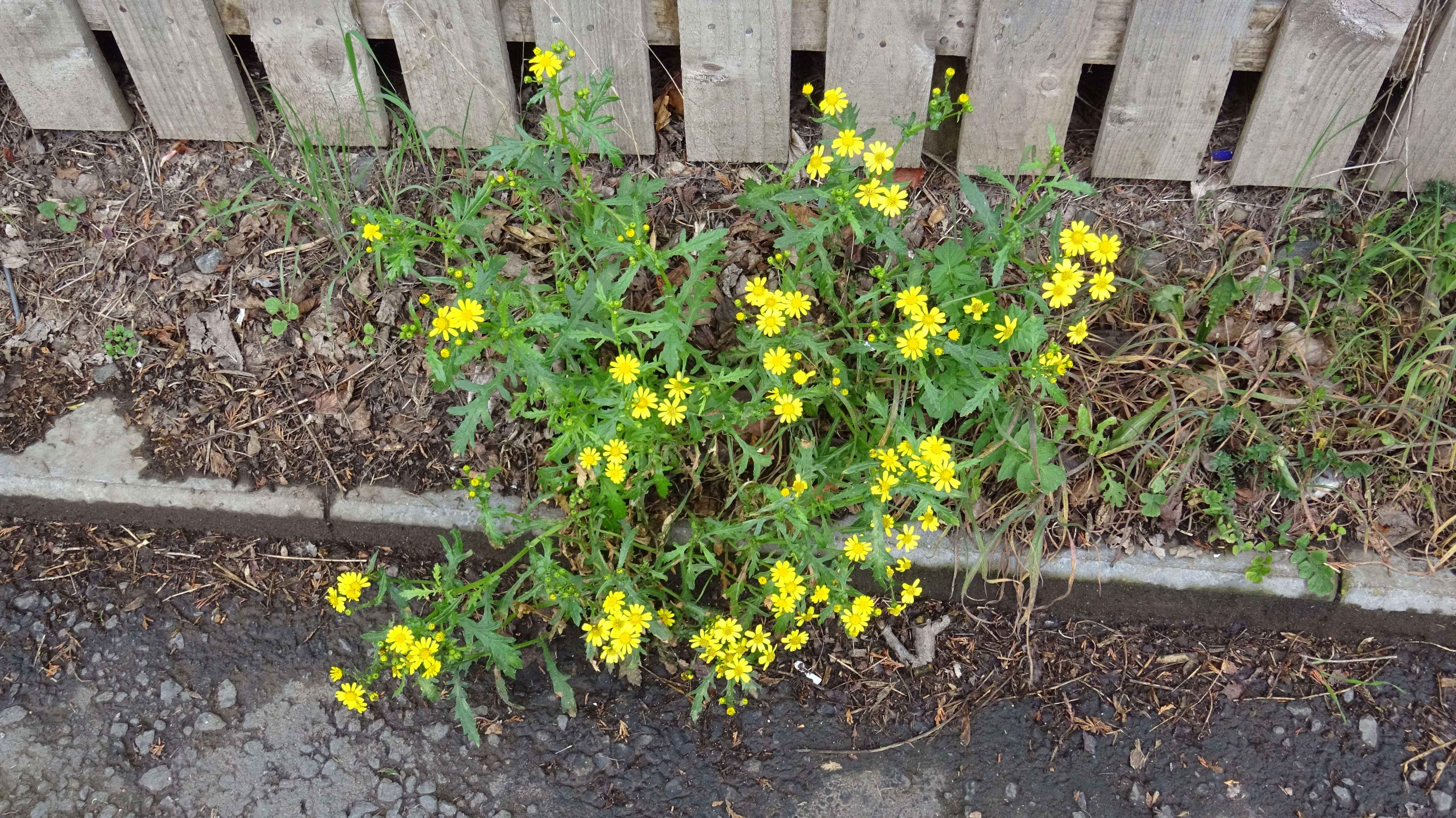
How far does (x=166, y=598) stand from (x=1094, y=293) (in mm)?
2819

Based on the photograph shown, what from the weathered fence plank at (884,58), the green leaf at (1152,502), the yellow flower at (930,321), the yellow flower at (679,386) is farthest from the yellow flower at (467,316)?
the green leaf at (1152,502)

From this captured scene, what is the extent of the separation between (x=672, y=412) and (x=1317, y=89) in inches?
78.6

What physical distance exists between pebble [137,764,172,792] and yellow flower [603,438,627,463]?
1629 millimetres

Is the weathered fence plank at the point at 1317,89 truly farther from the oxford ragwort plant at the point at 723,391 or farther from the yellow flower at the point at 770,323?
the yellow flower at the point at 770,323

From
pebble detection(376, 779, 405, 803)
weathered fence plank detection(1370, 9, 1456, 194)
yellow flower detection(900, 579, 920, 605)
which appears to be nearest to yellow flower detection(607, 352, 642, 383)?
yellow flower detection(900, 579, 920, 605)

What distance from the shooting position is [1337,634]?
2.73 metres

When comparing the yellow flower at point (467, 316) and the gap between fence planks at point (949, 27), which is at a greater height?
the gap between fence planks at point (949, 27)

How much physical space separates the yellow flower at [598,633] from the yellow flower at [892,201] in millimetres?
1191

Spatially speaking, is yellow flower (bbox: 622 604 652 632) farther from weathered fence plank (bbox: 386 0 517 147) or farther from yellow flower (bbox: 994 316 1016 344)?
weathered fence plank (bbox: 386 0 517 147)

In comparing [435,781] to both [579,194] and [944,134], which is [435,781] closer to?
[579,194]

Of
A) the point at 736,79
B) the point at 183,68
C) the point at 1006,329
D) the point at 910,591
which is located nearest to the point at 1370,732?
the point at 910,591

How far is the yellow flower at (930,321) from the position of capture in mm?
2164

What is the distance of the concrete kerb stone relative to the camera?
2666 mm

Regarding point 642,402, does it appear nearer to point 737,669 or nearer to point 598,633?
point 598,633
